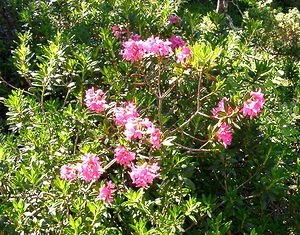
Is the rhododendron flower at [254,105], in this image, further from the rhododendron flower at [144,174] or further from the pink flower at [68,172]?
the pink flower at [68,172]

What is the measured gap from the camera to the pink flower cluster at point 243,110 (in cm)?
228

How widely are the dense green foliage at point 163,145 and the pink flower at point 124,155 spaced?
0.11 metres

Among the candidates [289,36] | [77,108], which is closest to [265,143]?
[77,108]

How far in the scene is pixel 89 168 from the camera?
222cm

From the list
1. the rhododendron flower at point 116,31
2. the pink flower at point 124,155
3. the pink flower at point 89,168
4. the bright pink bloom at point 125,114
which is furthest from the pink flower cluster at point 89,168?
the rhododendron flower at point 116,31

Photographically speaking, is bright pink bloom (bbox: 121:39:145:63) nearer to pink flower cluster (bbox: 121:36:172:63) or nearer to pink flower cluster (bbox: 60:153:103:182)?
pink flower cluster (bbox: 121:36:172:63)

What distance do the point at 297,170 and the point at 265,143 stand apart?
23 centimetres

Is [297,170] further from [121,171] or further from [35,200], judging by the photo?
[35,200]

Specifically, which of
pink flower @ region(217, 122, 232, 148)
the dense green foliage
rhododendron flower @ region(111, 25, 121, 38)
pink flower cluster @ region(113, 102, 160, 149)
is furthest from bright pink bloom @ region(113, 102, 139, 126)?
rhododendron flower @ region(111, 25, 121, 38)

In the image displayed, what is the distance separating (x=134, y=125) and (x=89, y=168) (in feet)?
0.95

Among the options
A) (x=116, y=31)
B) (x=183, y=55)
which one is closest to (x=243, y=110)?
(x=183, y=55)

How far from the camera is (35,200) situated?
235cm

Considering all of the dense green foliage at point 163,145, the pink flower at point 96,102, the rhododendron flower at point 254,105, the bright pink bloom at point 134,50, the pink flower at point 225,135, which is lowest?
the dense green foliage at point 163,145

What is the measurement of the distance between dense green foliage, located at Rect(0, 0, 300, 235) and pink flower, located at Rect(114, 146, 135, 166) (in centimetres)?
11
